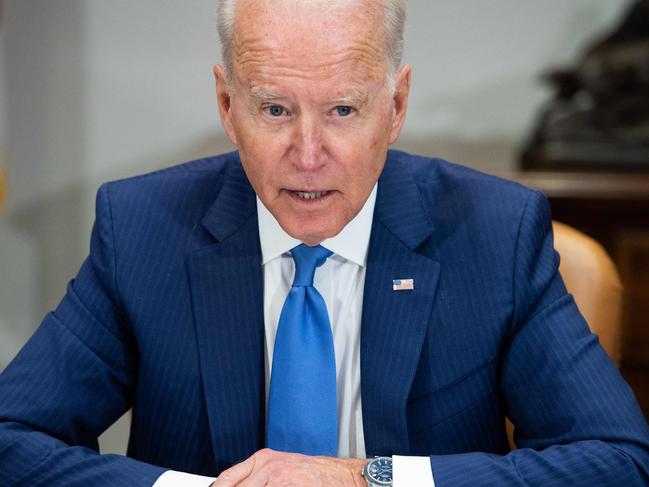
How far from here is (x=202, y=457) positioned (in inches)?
77.8

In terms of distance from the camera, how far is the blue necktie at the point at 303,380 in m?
1.89

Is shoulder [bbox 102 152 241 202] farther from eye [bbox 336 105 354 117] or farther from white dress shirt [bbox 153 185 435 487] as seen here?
eye [bbox 336 105 354 117]

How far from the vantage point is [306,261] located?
1.96m

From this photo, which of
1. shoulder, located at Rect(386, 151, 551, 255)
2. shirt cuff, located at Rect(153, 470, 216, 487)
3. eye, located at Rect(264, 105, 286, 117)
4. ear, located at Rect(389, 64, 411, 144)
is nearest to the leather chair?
shoulder, located at Rect(386, 151, 551, 255)

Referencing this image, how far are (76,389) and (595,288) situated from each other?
1132 mm

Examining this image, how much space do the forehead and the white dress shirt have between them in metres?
0.37

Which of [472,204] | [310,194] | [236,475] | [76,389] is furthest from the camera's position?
[472,204]

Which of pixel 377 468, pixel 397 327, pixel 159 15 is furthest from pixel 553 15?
pixel 377 468

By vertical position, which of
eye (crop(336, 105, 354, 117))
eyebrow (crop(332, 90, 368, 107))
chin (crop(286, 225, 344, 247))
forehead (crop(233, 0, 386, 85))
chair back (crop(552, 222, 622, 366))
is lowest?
chair back (crop(552, 222, 622, 366))

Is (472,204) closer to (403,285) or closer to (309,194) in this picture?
(403,285)

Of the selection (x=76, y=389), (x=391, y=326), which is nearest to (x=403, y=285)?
(x=391, y=326)

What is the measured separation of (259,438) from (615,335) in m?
0.85

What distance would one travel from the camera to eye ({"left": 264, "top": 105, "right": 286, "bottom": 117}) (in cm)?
177

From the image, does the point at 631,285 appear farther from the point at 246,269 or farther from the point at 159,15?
the point at 246,269
